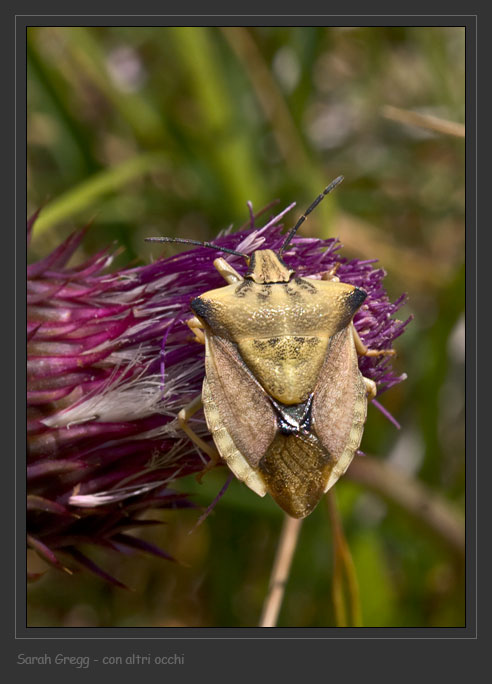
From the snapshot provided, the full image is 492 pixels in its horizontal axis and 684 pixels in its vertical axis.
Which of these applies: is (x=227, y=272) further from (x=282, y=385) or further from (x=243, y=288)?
(x=282, y=385)

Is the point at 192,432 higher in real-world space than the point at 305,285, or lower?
lower

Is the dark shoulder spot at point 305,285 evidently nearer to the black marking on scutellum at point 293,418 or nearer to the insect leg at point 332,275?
the insect leg at point 332,275

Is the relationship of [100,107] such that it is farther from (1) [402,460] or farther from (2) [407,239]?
(1) [402,460]

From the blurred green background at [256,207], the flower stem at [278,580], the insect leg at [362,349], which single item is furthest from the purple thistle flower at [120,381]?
the blurred green background at [256,207]

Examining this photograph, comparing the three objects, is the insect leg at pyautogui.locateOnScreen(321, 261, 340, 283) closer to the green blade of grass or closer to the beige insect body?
the beige insect body

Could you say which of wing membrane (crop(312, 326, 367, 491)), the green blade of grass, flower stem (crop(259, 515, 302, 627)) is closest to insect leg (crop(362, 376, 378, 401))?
wing membrane (crop(312, 326, 367, 491))

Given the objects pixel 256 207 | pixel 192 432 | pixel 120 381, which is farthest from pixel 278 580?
pixel 256 207
